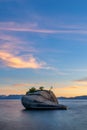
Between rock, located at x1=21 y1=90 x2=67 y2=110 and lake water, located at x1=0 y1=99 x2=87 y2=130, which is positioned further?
rock, located at x1=21 y1=90 x2=67 y2=110

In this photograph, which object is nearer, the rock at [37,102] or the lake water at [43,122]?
the lake water at [43,122]

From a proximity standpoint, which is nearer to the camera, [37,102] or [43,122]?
[43,122]

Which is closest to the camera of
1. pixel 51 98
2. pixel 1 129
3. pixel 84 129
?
pixel 1 129

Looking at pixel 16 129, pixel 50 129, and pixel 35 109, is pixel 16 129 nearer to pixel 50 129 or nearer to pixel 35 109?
pixel 50 129

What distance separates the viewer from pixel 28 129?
61.8m

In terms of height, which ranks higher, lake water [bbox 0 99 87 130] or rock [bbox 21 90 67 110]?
rock [bbox 21 90 67 110]

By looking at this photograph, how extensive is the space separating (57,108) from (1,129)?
87376 millimetres

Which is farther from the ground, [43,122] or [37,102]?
[37,102]

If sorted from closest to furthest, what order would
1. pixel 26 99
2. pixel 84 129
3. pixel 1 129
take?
pixel 1 129 < pixel 84 129 < pixel 26 99

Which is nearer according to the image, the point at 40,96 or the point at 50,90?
the point at 40,96

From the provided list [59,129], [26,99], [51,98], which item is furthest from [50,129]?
[51,98]

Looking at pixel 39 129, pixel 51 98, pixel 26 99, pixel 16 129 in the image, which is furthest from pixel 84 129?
pixel 51 98

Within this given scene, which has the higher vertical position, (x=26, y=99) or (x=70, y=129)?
(x=26, y=99)

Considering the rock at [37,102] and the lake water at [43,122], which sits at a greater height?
the rock at [37,102]
